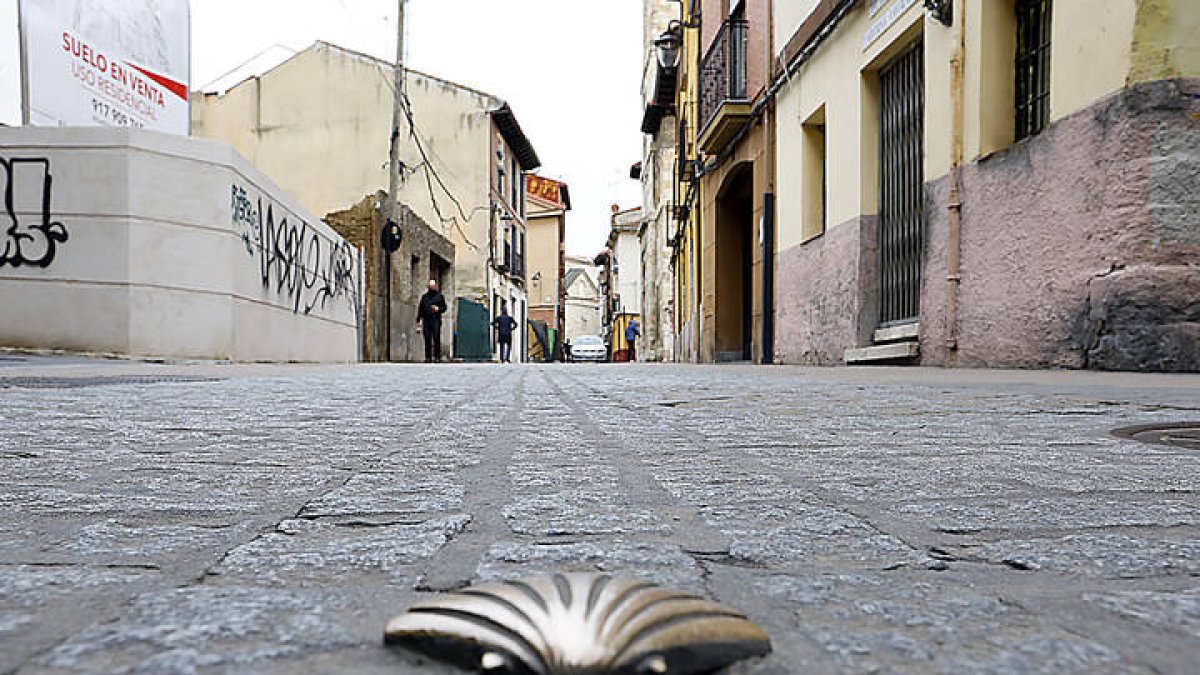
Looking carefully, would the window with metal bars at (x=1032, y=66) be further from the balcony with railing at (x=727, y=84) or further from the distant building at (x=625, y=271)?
the distant building at (x=625, y=271)

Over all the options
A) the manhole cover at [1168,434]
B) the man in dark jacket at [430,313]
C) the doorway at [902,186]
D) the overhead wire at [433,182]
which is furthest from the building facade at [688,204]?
the manhole cover at [1168,434]

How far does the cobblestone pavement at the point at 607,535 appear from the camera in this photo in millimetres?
701

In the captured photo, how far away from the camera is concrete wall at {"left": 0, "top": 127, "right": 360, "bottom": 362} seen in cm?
882

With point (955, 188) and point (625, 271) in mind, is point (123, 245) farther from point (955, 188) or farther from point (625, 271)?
point (625, 271)

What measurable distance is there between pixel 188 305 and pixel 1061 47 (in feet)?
27.0

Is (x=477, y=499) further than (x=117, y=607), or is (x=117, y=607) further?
(x=477, y=499)

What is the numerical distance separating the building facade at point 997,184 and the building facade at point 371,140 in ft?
54.5

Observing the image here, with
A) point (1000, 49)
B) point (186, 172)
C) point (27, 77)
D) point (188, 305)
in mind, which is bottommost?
point (188, 305)

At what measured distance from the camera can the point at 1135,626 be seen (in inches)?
29.5

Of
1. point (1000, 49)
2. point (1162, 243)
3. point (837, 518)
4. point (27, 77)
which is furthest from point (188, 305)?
point (837, 518)

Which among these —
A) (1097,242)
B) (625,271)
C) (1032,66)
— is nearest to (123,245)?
(1032,66)

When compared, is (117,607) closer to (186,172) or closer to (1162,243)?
(1162,243)

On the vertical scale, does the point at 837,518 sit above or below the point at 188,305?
below

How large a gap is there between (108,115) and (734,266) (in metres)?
10.3
